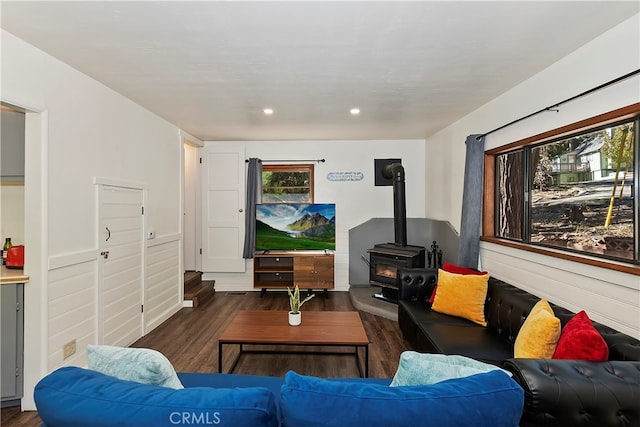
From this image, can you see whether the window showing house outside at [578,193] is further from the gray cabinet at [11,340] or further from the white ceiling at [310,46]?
the gray cabinet at [11,340]

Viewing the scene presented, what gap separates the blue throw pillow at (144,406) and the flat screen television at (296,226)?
390cm

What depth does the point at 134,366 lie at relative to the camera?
1186 mm

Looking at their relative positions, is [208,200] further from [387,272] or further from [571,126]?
[571,126]

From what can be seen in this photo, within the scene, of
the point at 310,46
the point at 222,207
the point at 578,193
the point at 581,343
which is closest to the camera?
the point at 581,343

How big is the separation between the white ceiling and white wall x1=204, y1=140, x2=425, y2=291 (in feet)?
5.94

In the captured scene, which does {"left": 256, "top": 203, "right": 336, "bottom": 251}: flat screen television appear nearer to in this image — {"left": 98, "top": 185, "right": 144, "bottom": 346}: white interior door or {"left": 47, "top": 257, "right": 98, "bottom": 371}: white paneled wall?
{"left": 98, "top": 185, "right": 144, "bottom": 346}: white interior door

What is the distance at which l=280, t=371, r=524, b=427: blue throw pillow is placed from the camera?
89cm

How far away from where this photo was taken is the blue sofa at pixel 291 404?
2.93ft

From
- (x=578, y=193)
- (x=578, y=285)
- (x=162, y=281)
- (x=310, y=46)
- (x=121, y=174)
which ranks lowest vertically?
(x=162, y=281)

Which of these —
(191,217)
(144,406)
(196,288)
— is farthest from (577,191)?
(191,217)

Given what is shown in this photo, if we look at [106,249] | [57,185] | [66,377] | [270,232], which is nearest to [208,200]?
[270,232]

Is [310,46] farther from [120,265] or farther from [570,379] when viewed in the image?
[120,265]

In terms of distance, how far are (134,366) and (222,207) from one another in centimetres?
413

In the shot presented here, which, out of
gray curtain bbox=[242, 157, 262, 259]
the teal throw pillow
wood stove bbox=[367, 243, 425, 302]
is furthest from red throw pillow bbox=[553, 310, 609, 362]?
gray curtain bbox=[242, 157, 262, 259]
